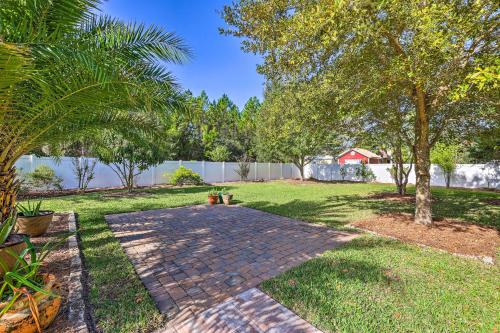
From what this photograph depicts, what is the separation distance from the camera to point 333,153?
22.2 m

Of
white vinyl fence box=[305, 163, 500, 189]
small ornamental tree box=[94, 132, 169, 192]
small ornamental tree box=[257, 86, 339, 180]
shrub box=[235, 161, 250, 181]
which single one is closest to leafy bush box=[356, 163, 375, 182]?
white vinyl fence box=[305, 163, 500, 189]

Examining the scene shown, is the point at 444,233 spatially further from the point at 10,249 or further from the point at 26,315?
the point at 10,249

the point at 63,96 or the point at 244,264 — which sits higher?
the point at 63,96

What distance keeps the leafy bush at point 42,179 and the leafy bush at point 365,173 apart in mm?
22409

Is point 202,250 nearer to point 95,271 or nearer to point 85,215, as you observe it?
point 95,271

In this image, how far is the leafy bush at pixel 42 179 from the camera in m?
Answer: 10.4

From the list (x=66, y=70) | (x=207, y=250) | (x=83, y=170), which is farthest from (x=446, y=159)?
(x=83, y=170)

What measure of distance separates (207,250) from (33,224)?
12.2 feet

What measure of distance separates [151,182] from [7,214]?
12.2 meters

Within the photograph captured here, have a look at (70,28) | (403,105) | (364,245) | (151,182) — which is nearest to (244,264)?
(364,245)

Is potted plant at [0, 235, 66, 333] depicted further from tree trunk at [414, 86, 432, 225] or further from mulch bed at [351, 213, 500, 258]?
tree trunk at [414, 86, 432, 225]

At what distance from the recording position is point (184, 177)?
52.4 feet

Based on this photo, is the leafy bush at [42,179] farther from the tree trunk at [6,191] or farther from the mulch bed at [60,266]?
the tree trunk at [6,191]

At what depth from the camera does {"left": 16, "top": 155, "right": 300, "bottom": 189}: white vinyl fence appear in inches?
446
